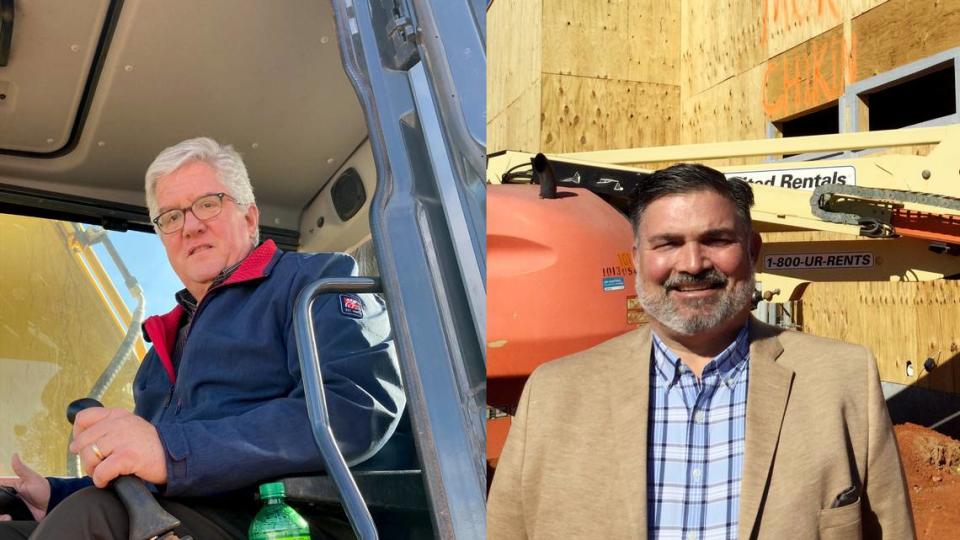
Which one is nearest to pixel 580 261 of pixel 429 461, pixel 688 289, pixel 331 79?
pixel 688 289

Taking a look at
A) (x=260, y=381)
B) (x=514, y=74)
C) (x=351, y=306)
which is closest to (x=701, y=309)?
(x=351, y=306)

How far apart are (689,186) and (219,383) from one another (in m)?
0.75

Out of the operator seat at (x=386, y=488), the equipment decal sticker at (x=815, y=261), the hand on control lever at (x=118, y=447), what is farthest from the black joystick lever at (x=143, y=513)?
the equipment decal sticker at (x=815, y=261)

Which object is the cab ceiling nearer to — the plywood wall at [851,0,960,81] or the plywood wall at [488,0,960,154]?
the plywood wall at [851,0,960,81]

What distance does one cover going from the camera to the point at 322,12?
4.49ft

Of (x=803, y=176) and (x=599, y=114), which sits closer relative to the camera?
(x=803, y=176)

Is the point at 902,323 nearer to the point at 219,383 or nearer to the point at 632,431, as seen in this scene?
the point at 632,431

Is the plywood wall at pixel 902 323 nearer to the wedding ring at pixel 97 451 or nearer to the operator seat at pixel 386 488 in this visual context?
the operator seat at pixel 386 488

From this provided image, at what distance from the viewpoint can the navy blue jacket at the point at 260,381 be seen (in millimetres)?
1304

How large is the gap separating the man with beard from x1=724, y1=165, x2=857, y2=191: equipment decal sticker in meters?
3.88

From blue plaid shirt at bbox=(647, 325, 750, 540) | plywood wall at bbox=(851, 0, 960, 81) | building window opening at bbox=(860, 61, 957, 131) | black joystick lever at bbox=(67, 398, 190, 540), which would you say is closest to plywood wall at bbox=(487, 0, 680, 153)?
building window opening at bbox=(860, 61, 957, 131)

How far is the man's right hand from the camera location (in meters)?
1.35

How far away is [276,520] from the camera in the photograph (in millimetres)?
1255

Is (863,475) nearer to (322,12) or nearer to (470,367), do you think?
(470,367)
